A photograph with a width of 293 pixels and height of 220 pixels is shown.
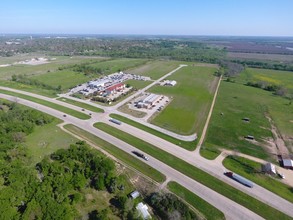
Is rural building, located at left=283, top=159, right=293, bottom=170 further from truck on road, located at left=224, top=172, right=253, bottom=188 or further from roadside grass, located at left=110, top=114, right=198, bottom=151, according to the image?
roadside grass, located at left=110, top=114, right=198, bottom=151

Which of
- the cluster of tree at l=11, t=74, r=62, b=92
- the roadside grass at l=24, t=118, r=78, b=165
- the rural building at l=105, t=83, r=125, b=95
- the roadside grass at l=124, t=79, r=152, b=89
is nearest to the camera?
the roadside grass at l=24, t=118, r=78, b=165

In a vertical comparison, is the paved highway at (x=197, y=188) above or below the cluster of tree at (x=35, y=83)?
above

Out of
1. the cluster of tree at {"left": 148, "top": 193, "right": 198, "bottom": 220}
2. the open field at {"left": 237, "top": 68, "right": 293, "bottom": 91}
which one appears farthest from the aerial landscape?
the open field at {"left": 237, "top": 68, "right": 293, "bottom": 91}

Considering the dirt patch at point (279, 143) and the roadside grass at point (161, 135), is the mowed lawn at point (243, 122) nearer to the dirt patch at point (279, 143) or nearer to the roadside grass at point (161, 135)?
the dirt patch at point (279, 143)

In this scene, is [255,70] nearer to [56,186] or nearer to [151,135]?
[151,135]

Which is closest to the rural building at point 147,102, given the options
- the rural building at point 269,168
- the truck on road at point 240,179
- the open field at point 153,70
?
the truck on road at point 240,179

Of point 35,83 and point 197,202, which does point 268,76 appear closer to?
point 197,202

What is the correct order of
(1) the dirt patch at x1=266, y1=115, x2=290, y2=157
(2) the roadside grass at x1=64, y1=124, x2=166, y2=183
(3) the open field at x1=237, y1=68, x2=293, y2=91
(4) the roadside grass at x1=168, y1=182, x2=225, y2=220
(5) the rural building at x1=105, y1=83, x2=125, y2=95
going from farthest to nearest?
(3) the open field at x1=237, y1=68, x2=293, y2=91
(5) the rural building at x1=105, y1=83, x2=125, y2=95
(1) the dirt patch at x1=266, y1=115, x2=290, y2=157
(2) the roadside grass at x1=64, y1=124, x2=166, y2=183
(4) the roadside grass at x1=168, y1=182, x2=225, y2=220
